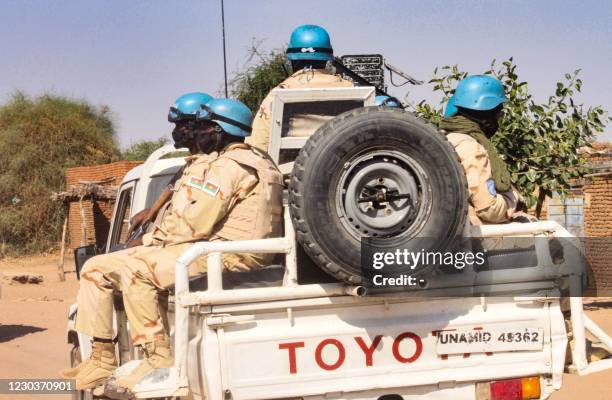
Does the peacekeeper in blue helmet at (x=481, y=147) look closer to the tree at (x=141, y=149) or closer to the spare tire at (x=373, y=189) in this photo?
the spare tire at (x=373, y=189)

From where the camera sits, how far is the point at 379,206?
4.16m

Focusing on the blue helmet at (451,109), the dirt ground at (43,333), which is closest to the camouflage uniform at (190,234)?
the blue helmet at (451,109)

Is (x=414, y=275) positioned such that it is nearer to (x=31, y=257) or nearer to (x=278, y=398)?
(x=278, y=398)

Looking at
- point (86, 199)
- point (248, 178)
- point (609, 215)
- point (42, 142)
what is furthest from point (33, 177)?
point (248, 178)

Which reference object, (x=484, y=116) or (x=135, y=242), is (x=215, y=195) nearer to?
(x=135, y=242)

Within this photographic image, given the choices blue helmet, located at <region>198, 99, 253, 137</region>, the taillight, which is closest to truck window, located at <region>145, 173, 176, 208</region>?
blue helmet, located at <region>198, 99, 253, 137</region>

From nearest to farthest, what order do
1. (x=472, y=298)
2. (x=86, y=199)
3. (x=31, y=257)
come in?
1. (x=472, y=298)
2. (x=86, y=199)
3. (x=31, y=257)

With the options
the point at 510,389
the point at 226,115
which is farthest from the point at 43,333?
the point at 510,389

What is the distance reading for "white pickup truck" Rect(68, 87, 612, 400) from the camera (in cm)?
412

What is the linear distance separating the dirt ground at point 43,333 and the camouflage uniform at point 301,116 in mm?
3468

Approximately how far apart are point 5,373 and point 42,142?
80.3 feet

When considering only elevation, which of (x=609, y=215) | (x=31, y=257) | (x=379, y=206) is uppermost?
(x=379, y=206)

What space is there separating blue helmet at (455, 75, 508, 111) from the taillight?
1580mm

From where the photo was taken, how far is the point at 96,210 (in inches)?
1028
